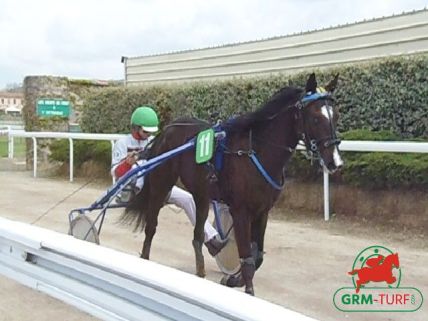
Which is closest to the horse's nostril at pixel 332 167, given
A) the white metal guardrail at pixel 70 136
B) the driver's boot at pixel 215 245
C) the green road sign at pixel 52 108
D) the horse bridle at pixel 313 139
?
the horse bridle at pixel 313 139

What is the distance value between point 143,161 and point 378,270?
2.38 metres

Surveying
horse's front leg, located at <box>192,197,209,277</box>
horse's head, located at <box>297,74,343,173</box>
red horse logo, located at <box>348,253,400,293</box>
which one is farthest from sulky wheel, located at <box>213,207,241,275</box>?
horse's head, located at <box>297,74,343,173</box>

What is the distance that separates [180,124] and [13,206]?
19.1ft

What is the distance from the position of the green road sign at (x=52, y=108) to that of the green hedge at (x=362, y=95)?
5.38m

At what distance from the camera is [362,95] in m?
9.33

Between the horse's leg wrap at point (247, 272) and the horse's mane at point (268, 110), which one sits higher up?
the horse's mane at point (268, 110)

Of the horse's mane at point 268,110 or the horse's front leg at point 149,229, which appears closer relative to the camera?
the horse's mane at point 268,110

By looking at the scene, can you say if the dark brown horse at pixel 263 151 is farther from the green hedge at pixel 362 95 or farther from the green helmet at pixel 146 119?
the green hedge at pixel 362 95

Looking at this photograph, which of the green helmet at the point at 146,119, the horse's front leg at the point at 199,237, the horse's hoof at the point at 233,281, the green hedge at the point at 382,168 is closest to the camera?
the horse's hoof at the point at 233,281

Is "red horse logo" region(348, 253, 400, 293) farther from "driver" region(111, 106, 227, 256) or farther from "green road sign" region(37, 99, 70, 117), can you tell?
"green road sign" region(37, 99, 70, 117)

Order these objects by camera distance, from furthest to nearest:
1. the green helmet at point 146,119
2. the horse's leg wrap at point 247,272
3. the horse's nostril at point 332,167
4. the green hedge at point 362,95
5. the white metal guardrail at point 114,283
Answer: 1. the green hedge at point 362,95
2. the green helmet at point 146,119
3. the horse's leg wrap at point 247,272
4. the horse's nostril at point 332,167
5. the white metal guardrail at point 114,283

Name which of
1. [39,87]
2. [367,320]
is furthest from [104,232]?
[39,87]

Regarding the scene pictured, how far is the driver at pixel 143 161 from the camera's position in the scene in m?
5.95

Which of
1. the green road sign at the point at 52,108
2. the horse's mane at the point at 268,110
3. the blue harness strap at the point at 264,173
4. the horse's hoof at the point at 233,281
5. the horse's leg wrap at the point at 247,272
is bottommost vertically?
the horse's hoof at the point at 233,281
